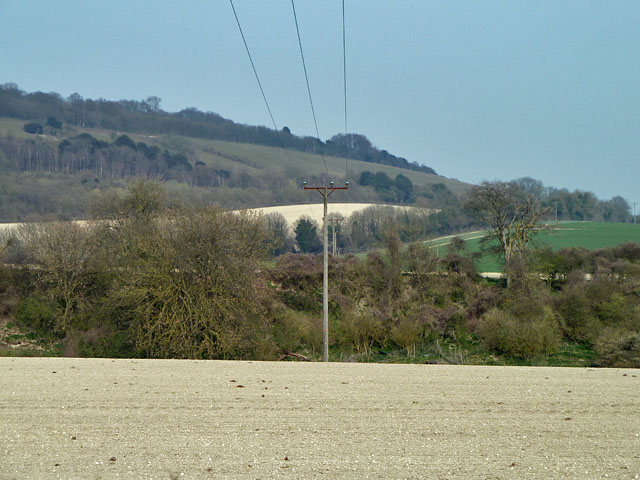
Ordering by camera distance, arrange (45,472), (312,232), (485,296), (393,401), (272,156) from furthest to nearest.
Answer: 1. (272,156)
2. (312,232)
3. (485,296)
4. (393,401)
5. (45,472)

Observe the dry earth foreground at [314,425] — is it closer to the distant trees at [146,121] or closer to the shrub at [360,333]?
the shrub at [360,333]

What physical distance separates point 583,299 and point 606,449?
32470 mm

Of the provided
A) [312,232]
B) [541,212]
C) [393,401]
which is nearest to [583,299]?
[541,212]

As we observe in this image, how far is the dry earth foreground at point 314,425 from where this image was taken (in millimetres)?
9836

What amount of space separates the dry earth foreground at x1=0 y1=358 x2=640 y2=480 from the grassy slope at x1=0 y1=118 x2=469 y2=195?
119 meters

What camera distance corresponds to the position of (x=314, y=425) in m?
11.8

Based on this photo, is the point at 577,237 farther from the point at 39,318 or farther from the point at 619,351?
the point at 39,318

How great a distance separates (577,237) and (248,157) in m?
95.3

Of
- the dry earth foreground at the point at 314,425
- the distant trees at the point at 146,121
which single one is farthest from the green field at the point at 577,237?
the distant trees at the point at 146,121

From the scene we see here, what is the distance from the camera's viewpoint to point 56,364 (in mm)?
19141

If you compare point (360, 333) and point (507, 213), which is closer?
point (360, 333)

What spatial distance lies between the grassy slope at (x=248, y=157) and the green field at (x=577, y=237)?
5510 cm

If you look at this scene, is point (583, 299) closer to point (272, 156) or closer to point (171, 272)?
point (171, 272)

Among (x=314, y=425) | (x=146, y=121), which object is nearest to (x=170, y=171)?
(x=146, y=121)
